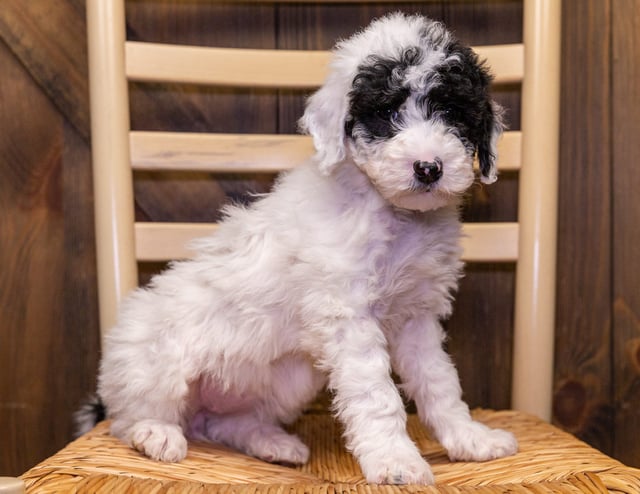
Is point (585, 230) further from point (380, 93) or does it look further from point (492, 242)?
point (380, 93)

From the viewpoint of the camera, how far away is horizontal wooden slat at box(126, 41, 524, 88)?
3.97 ft

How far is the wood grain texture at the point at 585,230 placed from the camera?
4.52ft

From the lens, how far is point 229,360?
1.06m

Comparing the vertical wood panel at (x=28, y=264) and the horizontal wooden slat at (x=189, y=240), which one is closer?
the horizontal wooden slat at (x=189, y=240)

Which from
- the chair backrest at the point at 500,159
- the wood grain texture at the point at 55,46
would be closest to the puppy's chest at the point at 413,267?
the chair backrest at the point at 500,159

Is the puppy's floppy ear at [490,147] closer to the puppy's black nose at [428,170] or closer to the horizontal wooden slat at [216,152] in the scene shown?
the puppy's black nose at [428,170]

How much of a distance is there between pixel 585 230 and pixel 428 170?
0.65 m

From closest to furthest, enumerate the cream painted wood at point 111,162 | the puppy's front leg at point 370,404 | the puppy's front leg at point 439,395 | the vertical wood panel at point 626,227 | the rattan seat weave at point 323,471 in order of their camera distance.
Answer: the rattan seat weave at point 323,471, the puppy's front leg at point 370,404, the puppy's front leg at point 439,395, the cream painted wood at point 111,162, the vertical wood panel at point 626,227

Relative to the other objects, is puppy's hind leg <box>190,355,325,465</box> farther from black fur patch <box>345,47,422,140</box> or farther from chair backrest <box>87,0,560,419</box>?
black fur patch <box>345,47,422,140</box>

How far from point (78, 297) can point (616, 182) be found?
3.38 feet

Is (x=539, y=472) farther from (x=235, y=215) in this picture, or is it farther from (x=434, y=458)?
(x=235, y=215)

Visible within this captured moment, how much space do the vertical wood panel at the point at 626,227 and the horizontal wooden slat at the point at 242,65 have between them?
0.90 ft

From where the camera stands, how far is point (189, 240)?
4.01ft

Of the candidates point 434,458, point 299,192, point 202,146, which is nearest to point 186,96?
point 202,146
